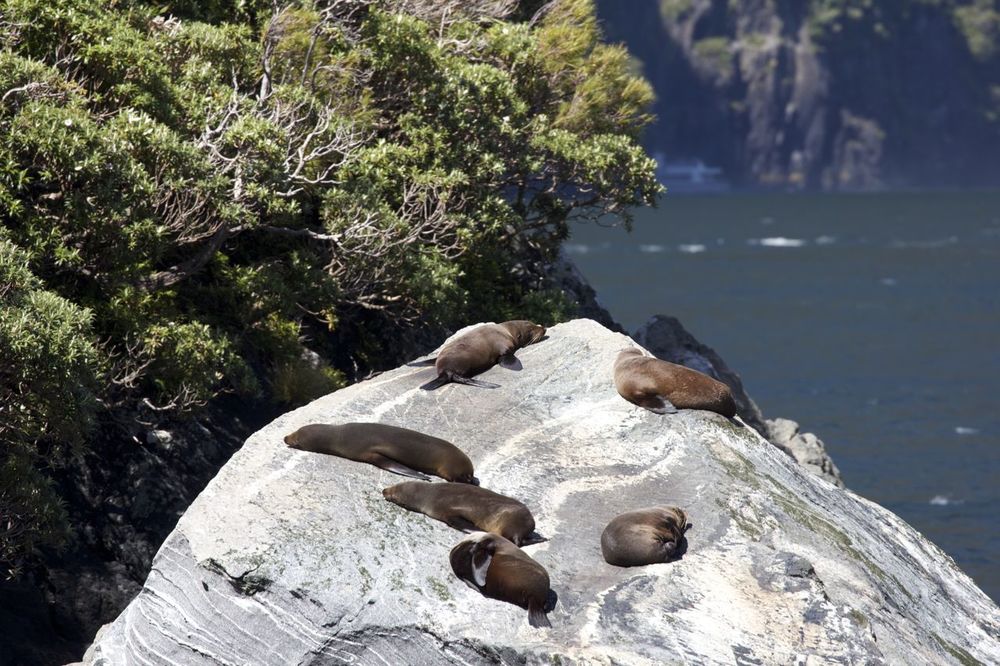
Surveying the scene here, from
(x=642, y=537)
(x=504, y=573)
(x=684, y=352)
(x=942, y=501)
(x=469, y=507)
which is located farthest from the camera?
(x=942, y=501)

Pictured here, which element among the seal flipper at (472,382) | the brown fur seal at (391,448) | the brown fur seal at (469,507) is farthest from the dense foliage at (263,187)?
the brown fur seal at (469,507)

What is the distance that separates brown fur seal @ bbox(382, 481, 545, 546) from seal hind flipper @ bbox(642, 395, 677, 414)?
1804 millimetres

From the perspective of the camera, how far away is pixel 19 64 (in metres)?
14.2

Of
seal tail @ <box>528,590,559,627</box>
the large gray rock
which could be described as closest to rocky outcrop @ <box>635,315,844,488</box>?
the large gray rock

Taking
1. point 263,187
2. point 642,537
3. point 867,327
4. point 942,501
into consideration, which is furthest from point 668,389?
point 867,327

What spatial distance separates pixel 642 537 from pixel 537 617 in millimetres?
996

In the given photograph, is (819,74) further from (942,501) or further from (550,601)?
(550,601)

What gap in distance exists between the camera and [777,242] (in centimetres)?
12012

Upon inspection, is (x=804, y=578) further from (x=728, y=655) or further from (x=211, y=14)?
(x=211, y=14)

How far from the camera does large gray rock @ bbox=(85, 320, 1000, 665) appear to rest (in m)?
8.94

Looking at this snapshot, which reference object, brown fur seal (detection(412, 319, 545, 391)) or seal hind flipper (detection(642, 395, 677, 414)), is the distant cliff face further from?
seal hind flipper (detection(642, 395, 677, 414))

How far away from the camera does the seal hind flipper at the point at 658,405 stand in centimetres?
1105

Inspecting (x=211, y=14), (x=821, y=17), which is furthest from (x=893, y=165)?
(x=211, y=14)

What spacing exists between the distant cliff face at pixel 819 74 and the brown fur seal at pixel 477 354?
7090 inches
